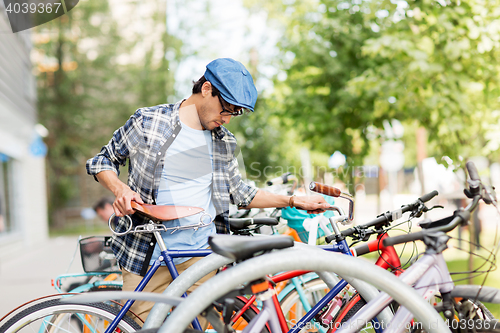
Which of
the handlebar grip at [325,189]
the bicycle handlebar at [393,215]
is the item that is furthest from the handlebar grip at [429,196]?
the handlebar grip at [325,189]

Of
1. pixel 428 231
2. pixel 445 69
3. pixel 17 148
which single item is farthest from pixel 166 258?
pixel 17 148

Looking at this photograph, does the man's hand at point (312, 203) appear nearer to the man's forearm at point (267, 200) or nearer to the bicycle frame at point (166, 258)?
the man's forearm at point (267, 200)

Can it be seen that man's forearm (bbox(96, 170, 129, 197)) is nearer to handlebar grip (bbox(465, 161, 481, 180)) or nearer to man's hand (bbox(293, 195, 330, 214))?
man's hand (bbox(293, 195, 330, 214))

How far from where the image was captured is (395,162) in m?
12.3

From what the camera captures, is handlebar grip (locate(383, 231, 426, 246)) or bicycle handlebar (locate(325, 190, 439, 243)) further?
bicycle handlebar (locate(325, 190, 439, 243))

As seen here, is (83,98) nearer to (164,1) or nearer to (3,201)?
(164,1)

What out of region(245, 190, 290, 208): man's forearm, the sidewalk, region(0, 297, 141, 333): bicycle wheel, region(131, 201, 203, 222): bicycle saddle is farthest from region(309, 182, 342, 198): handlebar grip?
the sidewalk

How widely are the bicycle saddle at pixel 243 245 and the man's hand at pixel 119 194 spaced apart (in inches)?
25.1

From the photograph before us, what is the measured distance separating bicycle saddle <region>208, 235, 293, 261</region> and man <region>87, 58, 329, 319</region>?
2.79 feet

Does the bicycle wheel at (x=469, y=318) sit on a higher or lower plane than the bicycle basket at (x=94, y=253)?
lower

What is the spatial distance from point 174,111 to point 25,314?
1.09 m

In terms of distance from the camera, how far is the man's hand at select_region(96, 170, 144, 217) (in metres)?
1.78

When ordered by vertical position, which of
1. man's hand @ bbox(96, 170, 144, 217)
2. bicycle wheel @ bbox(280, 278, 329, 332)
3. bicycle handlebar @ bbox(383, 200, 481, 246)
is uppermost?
man's hand @ bbox(96, 170, 144, 217)

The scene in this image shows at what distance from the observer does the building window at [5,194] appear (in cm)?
925
